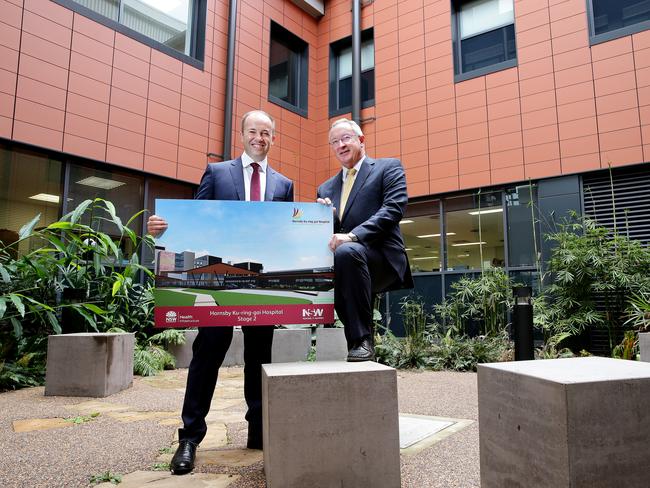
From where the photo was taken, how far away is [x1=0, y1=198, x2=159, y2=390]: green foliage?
4.23m

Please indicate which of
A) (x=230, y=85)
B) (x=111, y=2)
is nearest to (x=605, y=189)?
(x=230, y=85)

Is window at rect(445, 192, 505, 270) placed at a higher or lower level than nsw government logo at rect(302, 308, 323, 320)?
higher

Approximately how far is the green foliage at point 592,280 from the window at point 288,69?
572cm

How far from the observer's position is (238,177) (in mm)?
2240

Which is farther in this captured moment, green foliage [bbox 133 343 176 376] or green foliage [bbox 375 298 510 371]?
green foliage [bbox 375 298 510 371]

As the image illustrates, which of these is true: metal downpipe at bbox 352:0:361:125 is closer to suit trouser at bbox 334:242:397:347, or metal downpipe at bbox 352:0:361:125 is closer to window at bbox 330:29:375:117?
window at bbox 330:29:375:117

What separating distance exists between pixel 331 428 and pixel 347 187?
1087 millimetres

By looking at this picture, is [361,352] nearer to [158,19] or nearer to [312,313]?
[312,313]

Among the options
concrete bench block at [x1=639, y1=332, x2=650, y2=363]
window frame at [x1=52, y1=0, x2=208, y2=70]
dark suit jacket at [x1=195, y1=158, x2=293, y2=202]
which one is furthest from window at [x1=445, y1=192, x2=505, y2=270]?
dark suit jacket at [x1=195, y1=158, x2=293, y2=202]

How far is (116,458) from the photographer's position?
2.10 meters

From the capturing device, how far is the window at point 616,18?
22.0 ft

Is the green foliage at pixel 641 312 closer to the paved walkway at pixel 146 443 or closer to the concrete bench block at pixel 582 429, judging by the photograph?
the paved walkway at pixel 146 443

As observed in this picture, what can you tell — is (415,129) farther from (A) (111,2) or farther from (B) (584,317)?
(A) (111,2)

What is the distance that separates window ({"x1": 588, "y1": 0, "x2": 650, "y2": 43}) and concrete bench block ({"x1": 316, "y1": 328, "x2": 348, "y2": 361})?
5.74 m
